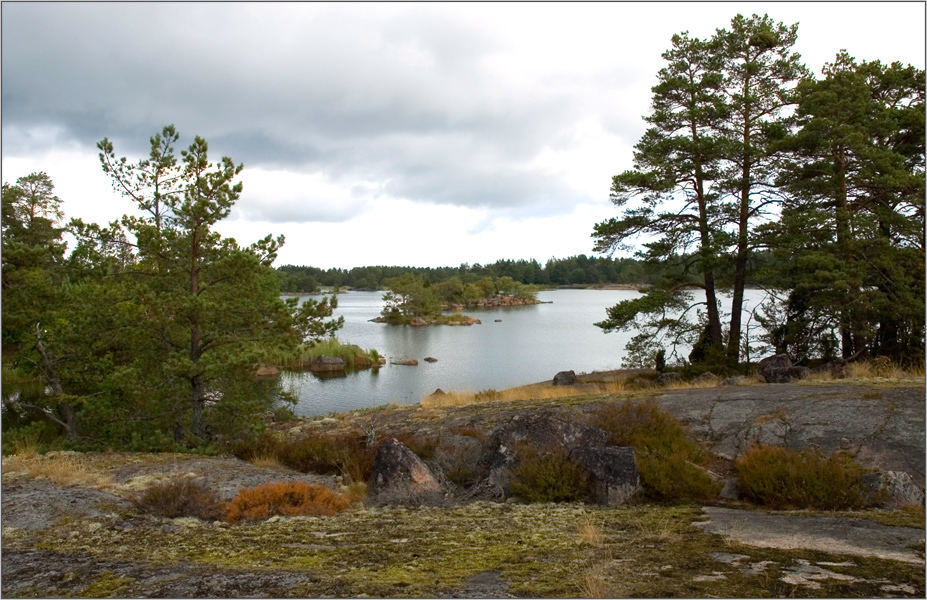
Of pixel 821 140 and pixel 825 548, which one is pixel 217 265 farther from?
pixel 821 140

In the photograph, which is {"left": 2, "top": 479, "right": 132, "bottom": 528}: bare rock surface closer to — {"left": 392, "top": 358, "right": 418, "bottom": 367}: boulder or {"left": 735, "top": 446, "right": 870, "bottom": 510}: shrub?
{"left": 735, "top": 446, "right": 870, "bottom": 510}: shrub

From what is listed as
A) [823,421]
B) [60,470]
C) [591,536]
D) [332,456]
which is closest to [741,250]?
[823,421]

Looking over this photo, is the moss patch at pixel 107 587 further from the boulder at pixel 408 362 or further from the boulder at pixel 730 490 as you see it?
the boulder at pixel 408 362

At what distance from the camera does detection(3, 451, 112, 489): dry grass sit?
27.3 feet

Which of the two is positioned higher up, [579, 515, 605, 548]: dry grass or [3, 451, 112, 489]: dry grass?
[579, 515, 605, 548]: dry grass

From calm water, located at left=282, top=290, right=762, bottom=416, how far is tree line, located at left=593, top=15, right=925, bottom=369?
13488 mm

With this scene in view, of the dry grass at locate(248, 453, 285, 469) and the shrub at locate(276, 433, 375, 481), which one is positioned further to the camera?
the dry grass at locate(248, 453, 285, 469)

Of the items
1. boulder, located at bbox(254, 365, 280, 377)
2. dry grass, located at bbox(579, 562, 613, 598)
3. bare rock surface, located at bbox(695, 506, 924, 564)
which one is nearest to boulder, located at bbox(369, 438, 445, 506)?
bare rock surface, located at bbox(695, 506, 924, 564)

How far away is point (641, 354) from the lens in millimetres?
25078

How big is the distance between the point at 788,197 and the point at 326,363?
110 feet

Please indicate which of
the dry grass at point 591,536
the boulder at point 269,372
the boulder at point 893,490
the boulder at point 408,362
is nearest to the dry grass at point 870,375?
the boulder at point 893,490

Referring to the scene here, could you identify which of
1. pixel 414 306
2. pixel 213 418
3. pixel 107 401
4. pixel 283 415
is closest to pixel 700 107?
pixel 283 415

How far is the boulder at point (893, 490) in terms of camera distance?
6.78 metres

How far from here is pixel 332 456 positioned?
397 inches
